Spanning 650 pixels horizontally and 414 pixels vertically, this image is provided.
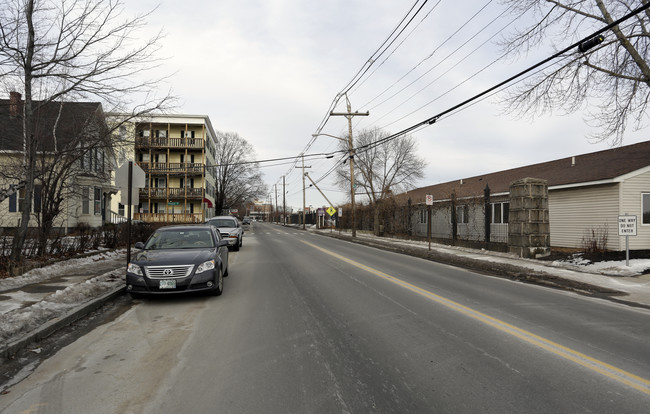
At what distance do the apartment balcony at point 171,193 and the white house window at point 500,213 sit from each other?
31.8 meters

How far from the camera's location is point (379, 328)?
18.1ft

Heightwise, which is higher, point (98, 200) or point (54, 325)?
point (98, 200)

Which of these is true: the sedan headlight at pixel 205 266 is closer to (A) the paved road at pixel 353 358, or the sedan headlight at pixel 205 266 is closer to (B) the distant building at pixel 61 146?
(A) the paved road at pixel 353 358

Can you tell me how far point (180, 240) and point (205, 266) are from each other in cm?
165

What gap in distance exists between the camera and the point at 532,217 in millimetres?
15180

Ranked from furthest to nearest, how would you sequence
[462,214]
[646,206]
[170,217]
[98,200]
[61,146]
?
1. [170,217]
2. [98,200]
3. [462,214]
4. [646,206]
5. [61,146]

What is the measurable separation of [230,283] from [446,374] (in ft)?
21.8

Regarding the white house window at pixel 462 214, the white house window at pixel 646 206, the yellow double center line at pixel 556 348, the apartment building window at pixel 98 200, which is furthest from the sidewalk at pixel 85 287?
the apartment building window at pixel 98 200

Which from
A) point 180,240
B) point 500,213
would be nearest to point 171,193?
point 500,213

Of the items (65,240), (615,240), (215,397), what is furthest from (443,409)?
(615,240)

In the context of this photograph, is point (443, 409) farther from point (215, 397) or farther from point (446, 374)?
point (215, 397)

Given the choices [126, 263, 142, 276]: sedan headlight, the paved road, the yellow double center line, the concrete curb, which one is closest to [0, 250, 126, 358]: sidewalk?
the concrete curb

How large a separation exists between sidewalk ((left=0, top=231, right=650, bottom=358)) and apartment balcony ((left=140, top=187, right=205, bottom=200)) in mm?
30018

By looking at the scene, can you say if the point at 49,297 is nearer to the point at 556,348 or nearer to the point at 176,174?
the point at 556,348
